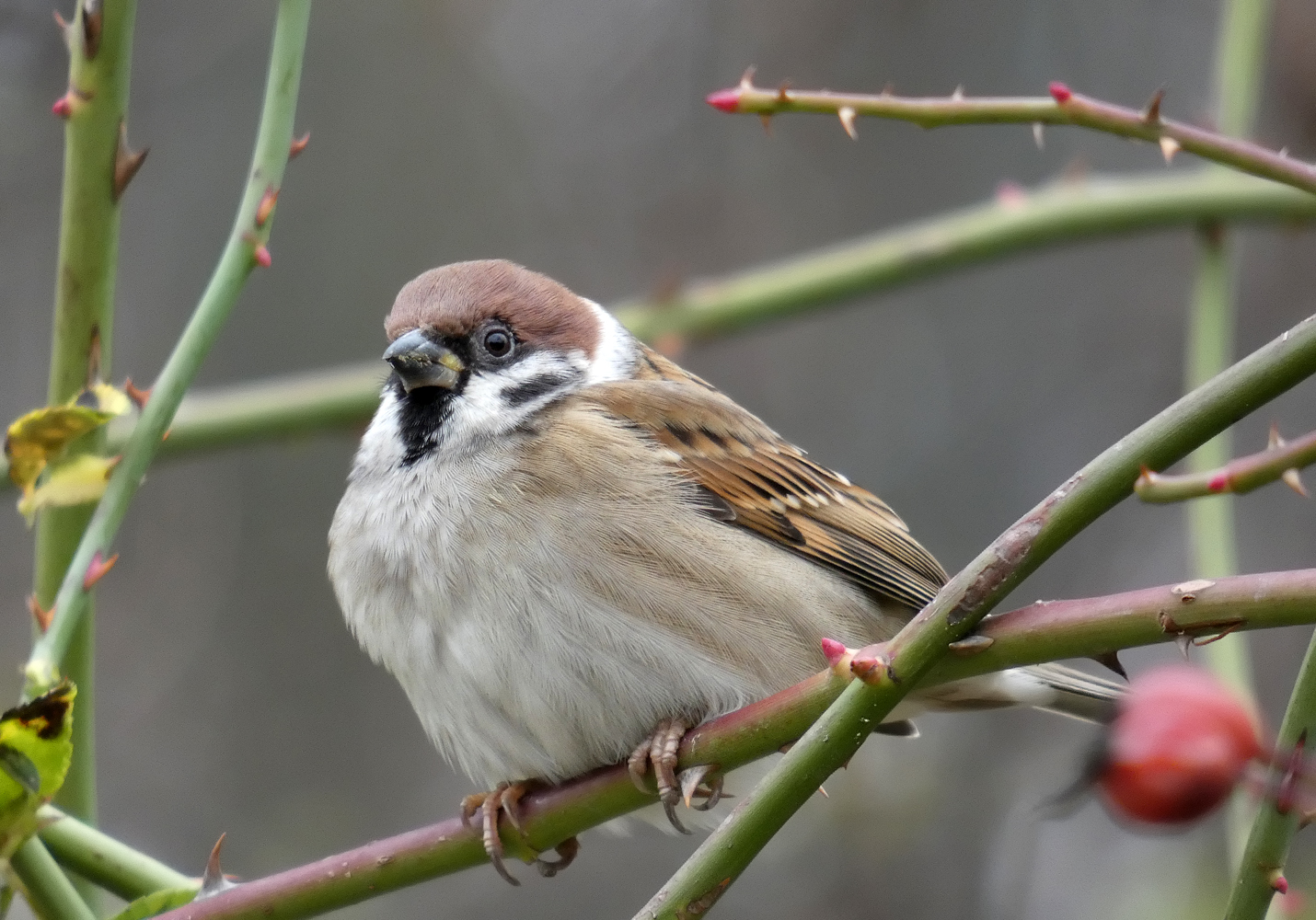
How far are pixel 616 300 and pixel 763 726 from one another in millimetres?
5679

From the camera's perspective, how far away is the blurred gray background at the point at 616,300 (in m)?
6.23

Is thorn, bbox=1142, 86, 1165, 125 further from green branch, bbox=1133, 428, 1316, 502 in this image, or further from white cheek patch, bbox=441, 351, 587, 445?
white cheek patch, bbox=441, 351, 587, 445

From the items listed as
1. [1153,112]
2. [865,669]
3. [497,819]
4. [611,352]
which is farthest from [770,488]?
[865,669]

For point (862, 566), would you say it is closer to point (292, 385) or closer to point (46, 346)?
point (292, 385)

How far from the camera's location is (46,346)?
7.15 meters

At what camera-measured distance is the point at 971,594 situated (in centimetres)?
145

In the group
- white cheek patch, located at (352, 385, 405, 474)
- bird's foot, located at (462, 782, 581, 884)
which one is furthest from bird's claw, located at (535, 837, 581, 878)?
white cheek patch, located at (352, 385, 405, 474)

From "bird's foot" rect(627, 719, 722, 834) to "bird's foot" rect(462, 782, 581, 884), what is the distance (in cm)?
19

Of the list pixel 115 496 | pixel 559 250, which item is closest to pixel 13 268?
pixel 559 250

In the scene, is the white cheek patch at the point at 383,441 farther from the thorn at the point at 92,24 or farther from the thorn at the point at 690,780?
the thorn at the point at 92,24

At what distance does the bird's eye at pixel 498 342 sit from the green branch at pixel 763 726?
3.37 ft

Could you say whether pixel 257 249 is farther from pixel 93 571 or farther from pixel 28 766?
pixel 28 766

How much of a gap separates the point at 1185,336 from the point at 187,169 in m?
4.98

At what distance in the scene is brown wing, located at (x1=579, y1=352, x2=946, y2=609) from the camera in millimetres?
3195
